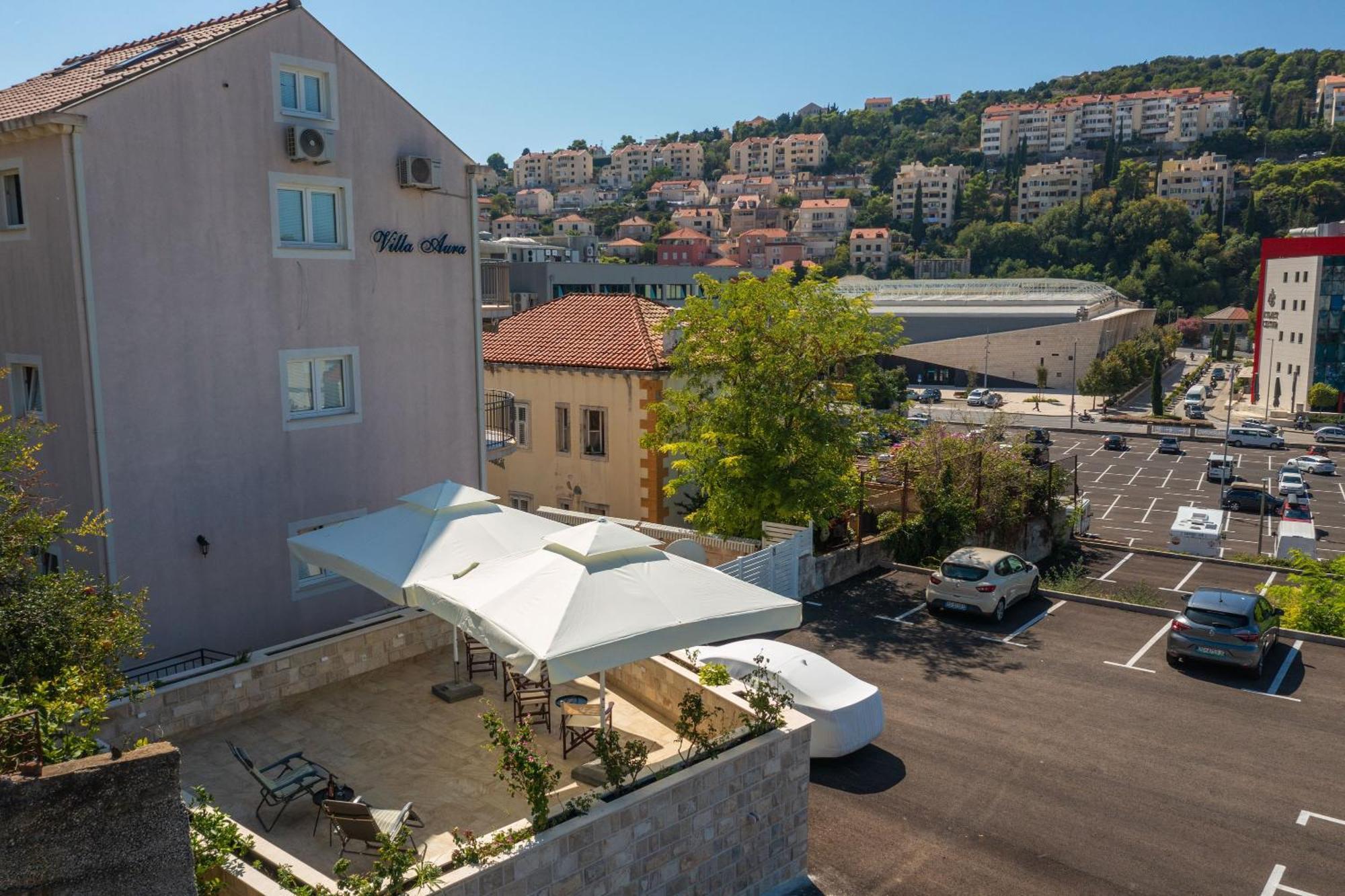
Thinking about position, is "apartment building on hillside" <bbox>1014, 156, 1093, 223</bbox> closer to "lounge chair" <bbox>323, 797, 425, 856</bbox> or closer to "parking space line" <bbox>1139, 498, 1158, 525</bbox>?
"parking space line" <bbox>1139, 498, 1158, 525</bbox>

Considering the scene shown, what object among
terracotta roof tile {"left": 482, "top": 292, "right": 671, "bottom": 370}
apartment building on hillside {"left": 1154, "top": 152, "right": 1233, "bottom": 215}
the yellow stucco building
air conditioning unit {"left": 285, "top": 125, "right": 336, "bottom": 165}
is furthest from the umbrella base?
apartment building on hillside {"left": 1154, "top": 152, "right": 1233, "bottom": 215}

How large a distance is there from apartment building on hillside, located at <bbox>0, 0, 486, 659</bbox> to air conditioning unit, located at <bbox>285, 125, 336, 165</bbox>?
0.12 ft

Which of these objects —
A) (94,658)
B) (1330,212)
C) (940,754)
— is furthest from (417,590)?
(1330,212)

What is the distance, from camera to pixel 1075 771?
40.0 feet

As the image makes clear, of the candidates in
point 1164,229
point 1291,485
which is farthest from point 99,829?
point 1164,229

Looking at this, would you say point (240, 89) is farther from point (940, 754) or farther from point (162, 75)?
point (940, 754)

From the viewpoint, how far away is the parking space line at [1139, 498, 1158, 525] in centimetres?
4481

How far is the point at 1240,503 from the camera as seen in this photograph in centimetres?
4794

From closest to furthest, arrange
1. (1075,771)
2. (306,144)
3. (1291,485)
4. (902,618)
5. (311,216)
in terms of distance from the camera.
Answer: (1075,771) < (306,144) < (311,216) < (902,618) < (1291,485)

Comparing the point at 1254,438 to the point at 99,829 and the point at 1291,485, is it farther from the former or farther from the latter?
the point at 99,829

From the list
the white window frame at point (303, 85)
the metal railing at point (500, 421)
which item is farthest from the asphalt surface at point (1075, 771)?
the white window frame at point (303, 85)

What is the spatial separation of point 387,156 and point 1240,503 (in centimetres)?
4584

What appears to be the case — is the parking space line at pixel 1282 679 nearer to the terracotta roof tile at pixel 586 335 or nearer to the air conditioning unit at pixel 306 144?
the terracotta roof tile at pixel 586 335

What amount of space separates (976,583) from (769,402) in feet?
18.0
